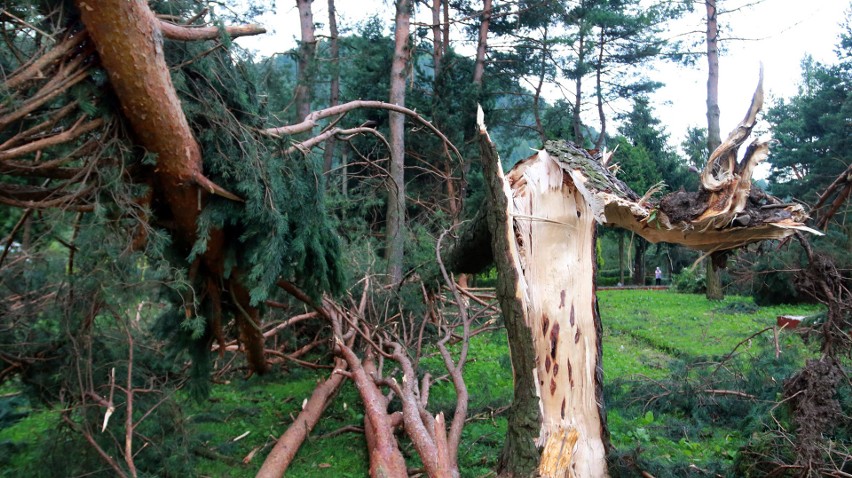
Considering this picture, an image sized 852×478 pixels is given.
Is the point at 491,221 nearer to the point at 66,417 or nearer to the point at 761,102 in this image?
the point at 761,102

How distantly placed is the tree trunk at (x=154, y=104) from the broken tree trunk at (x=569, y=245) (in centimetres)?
177

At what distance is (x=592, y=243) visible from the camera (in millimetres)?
3691

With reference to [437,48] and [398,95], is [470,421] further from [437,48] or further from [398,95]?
[437,48]

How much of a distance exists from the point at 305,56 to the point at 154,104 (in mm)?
7292

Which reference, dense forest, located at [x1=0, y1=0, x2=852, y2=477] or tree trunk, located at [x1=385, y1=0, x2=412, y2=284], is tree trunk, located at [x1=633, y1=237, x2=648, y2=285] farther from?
dense forest, located at [x1=0, y1=0, x2=852, y2=477]

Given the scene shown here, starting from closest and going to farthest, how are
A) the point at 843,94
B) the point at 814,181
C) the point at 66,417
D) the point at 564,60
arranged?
1. the point at 66,417
2. the point at 564,60
3. the point at 814,181
4. the point at 843,94

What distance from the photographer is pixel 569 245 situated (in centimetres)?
366

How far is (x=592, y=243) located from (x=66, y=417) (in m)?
3.39

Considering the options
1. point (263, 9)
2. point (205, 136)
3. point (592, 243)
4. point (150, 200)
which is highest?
point (263, 9)

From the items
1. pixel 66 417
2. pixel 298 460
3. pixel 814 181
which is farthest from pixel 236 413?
pixel 814 181

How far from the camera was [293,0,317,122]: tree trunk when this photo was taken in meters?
9.82

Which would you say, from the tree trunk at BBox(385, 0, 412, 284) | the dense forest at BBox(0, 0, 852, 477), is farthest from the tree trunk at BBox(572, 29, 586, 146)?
the dense forest at BBox(0, 0, 852, 477)

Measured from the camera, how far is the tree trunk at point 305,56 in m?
9.82

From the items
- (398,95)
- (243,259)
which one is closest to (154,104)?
(243,259)
